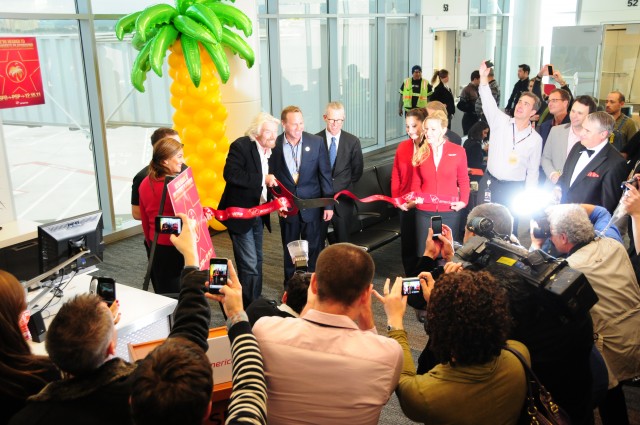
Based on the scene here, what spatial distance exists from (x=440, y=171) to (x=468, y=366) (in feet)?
10.1

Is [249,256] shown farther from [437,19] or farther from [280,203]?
[437,19]

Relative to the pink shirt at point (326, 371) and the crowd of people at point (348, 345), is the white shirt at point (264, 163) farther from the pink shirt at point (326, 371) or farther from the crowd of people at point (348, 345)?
the pink shirt at point (326, 371)

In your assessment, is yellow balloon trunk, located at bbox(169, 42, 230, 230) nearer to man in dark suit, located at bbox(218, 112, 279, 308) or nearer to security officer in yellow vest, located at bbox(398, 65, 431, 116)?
man in dark suit, located at bbox(218, 112, 279, 308)

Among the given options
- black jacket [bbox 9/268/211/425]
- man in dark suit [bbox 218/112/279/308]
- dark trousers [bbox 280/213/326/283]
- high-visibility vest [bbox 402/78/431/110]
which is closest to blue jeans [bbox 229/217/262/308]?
man in dark suit [bbox 218/112/279/308]

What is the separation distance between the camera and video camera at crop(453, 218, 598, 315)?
2393 mm

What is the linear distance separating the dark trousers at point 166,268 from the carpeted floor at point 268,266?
78 cm

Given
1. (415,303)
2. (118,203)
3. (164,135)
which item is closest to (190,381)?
(415,303)

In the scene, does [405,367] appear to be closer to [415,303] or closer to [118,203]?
[415,303]

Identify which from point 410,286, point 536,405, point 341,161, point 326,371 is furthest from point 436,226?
point 341,161

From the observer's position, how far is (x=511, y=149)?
18.3 ft

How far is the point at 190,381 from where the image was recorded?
1527 millimetres

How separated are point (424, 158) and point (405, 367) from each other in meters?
3.05

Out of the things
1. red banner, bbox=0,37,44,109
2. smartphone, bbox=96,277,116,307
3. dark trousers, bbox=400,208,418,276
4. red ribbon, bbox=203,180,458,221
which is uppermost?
red banner, bbox=0,37,44,109

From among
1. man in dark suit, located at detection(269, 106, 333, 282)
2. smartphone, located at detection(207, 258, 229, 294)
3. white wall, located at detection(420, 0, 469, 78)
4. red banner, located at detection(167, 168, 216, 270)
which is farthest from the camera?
white wall, located at detection(420, 0, 469, 78)
